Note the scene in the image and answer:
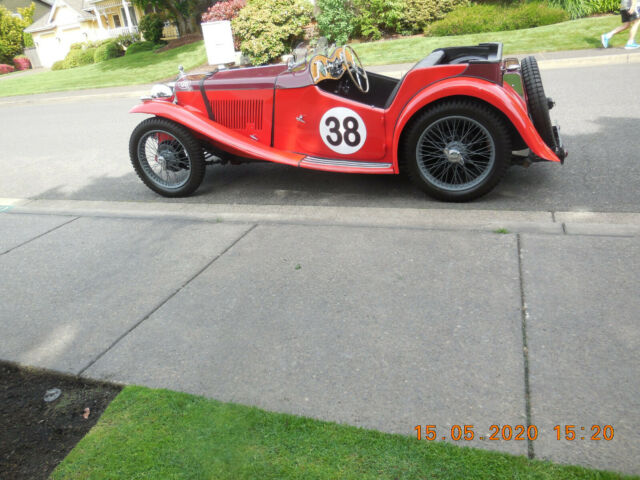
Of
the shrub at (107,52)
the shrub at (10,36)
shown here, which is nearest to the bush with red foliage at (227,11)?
the shrub at (107,52)

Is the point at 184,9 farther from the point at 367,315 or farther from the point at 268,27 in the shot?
the point at 367,315

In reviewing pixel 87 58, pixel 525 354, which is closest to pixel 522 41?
pixel 525 354

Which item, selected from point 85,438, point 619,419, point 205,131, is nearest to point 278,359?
point 85,438

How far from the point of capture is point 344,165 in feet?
15.5

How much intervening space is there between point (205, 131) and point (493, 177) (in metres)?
2.65

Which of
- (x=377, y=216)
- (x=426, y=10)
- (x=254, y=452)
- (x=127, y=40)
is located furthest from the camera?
(x=127, y=40)

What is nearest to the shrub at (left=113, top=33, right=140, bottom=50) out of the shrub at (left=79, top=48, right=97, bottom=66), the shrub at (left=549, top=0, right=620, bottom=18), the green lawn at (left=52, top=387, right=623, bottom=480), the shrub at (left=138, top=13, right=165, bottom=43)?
the shrub at (left=79, top=48, right=97, bottom=66)

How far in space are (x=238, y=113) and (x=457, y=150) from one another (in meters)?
2.14

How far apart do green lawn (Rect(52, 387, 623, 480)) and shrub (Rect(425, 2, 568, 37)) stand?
53.6ft

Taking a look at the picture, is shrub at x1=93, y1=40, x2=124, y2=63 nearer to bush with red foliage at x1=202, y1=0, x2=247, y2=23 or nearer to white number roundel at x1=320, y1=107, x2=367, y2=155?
bush with red foliage at x1=202, y1=0, x2=247, y2=23

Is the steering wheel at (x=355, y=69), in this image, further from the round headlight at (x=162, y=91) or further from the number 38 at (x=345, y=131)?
the round headlight at (x=162, y=91)

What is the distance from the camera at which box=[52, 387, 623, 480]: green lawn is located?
6.76 feet

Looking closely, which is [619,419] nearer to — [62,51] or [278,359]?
[278,359]

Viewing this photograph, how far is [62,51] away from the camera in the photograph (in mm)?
48469
